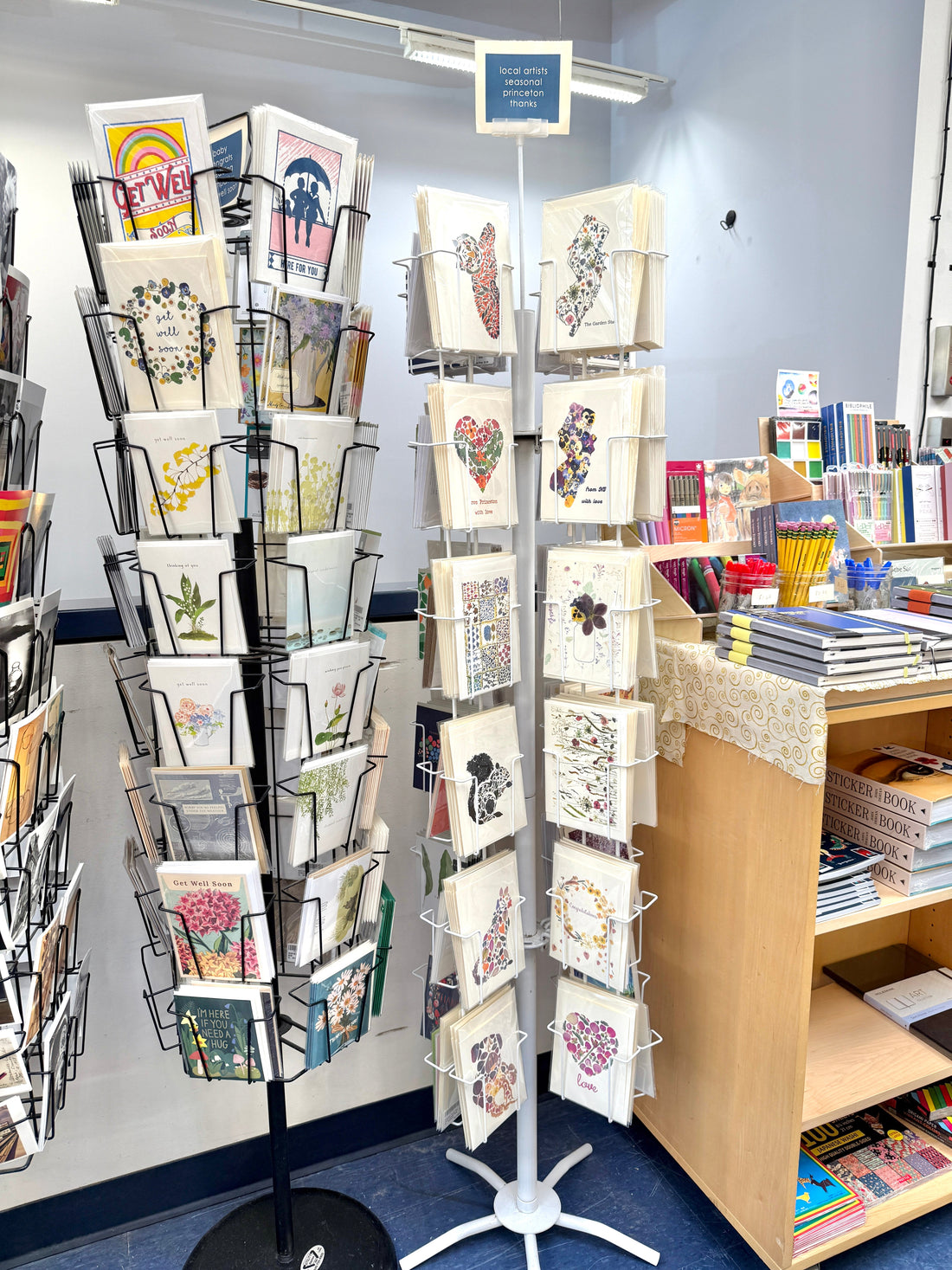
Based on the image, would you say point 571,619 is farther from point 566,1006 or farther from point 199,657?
point 566,1006

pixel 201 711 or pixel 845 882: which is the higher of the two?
pixel 201 711

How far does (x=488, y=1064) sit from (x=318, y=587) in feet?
3.07

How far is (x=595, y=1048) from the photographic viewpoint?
5.26ft

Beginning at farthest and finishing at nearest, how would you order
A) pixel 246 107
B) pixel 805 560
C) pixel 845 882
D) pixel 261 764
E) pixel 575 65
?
1. pixel 246 107
2. pixel 575 65
3. pixel 805 560
4. pixel 845 882
5. pixel 261 764

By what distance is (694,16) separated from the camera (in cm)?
416

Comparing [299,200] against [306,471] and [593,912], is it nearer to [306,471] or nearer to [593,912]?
[306,471]

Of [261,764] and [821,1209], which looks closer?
[261,764]

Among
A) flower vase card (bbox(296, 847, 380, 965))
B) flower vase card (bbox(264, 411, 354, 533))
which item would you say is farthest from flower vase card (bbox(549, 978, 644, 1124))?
flower vase card (bbox(264, 411, 354, 533))

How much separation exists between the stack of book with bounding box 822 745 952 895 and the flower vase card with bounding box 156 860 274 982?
1201mm

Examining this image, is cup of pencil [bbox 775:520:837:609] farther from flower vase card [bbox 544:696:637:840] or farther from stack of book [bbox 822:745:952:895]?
flower vase card [bbox 544:696:637:840]

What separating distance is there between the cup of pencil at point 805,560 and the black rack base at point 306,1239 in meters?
1.54

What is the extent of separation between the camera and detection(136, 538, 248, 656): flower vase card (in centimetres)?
121

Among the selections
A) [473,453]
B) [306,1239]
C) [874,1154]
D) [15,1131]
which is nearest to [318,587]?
[473,453]

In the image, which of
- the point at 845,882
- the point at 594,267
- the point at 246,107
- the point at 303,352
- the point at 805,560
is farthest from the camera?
the point at 246,107
